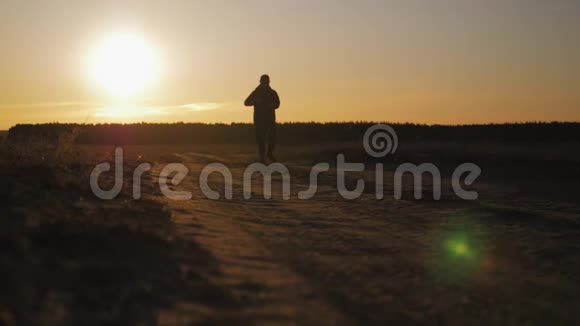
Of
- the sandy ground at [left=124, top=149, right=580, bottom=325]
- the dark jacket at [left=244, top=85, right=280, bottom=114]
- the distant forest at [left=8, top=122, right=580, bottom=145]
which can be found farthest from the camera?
the distant forest at [left=8, top=122, right=580, bottom=145]

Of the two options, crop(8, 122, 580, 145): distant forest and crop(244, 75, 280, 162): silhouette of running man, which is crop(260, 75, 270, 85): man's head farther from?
crop(8, 122, 580, 145): distant forest

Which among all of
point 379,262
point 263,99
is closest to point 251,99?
point 263,99

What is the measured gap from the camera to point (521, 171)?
1706 cm

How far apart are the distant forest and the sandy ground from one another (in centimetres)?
2997

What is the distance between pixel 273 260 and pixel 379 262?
3.01 feet

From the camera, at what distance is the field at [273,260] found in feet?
12.8

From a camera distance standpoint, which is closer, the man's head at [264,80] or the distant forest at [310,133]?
the man's head at [264,80]

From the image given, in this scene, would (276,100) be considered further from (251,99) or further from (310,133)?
(310,133)

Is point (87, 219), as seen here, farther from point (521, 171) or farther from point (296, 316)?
point (521, 171)

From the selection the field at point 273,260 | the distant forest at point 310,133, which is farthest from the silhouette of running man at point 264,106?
the distant forest at point 310,133

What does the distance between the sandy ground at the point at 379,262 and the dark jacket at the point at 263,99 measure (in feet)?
27.1

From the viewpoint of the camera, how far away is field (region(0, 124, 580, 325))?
3891 millimetres

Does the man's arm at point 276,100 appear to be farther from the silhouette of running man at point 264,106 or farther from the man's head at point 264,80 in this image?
the man's head at point 264,80

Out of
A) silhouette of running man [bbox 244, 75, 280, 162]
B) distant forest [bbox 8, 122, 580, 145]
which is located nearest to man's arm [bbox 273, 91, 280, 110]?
silhouette of running man [bbox 244, 75, 280, 162]
